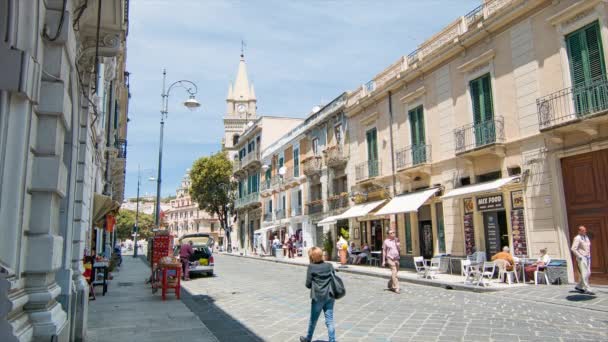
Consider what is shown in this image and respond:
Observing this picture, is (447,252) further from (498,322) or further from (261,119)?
(261,119)

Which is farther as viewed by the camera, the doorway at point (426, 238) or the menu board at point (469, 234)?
the doorway at point (426, 238)

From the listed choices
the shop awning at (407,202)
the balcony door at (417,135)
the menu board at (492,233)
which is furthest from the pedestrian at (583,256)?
the balcony door at (417,135)

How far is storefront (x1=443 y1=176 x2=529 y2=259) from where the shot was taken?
14711 mm

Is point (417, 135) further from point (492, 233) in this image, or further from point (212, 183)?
point (212, 183)

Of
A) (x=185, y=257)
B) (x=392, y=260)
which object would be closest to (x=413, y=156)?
(x=392, y=260)

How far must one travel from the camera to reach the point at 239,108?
226 feet

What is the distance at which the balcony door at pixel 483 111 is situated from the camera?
1591cm

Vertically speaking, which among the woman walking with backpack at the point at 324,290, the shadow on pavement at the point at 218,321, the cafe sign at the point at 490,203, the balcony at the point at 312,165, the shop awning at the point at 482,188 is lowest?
the shadow on pavement at the point at 218,321

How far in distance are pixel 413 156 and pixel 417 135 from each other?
0.97 metres

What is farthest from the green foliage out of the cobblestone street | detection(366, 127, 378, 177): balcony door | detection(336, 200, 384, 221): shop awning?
the cobblestone street

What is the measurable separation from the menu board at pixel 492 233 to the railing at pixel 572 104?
383cm

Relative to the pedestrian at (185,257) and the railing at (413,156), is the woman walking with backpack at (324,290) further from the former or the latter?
the railing at (413,156)

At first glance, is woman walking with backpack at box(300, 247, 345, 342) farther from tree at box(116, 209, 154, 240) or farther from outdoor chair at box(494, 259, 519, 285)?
tree at box(116, 209, 154, 240)

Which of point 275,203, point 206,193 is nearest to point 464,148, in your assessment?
point 275,203
